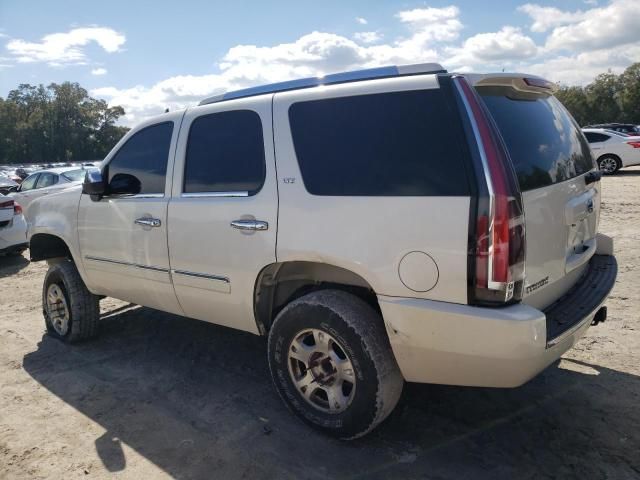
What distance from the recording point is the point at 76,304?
4820mm

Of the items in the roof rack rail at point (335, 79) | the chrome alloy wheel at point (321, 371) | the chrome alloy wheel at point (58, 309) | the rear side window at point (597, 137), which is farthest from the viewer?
the rear side window at point (597, 137)

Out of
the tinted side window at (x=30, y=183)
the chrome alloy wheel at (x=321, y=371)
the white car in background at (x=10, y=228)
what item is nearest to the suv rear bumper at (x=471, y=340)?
the chrome alloy wheel at (x=321, y=371)

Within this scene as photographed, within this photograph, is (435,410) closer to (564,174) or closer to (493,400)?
(493,400)

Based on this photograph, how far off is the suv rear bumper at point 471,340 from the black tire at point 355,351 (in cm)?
12

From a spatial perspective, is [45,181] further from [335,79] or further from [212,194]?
[335,79]

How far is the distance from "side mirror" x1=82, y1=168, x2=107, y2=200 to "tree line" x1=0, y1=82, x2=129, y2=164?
82959mm

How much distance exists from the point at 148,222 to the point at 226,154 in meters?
0.85

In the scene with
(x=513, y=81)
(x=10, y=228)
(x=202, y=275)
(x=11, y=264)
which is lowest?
(x=11, y=264)

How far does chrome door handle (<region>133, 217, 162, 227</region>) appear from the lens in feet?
12.5

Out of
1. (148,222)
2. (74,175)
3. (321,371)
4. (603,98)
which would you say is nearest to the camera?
(321,371)

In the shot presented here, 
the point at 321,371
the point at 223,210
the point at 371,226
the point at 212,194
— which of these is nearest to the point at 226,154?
the point at 212,194

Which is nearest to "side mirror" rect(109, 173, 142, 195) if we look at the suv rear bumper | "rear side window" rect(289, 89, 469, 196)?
"rear side window" rect(289, 89, 469, 196)

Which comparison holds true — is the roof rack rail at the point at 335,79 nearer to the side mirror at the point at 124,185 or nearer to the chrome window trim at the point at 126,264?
the side mirror at the point at 124,185

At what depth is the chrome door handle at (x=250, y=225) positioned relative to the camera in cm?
316
